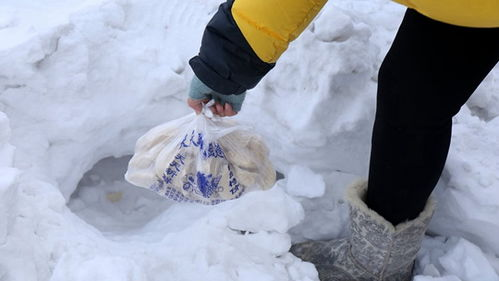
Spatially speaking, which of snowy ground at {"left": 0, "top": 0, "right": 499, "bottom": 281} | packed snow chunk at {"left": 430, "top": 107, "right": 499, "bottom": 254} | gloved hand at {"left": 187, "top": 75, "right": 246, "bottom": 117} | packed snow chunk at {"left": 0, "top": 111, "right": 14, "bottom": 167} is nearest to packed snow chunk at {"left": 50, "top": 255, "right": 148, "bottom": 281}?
snowy ground at {"left": 0, "top": 0, "right": 499, "bottom": 281}

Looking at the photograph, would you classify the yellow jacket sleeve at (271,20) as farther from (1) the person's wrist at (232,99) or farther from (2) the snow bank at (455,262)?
(2) the snow bank at (455,262)

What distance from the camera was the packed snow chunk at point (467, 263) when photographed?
4.44 feet

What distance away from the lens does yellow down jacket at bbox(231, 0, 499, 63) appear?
2.70 feet

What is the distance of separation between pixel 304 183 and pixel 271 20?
0.67 meters

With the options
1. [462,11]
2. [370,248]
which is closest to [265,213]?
[370,248]

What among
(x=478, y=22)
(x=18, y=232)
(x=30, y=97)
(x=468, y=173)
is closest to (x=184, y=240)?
(x=18, y=232)

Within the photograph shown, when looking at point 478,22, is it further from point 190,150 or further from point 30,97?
point 30,97

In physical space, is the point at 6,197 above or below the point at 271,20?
below

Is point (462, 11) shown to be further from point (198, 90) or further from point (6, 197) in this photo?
point (6, 197)

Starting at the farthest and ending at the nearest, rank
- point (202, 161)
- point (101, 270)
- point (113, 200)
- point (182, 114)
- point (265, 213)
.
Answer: point (113, 200) < point (182, 114) < point (265, 213) < point (202, 161) < point (101, 270)

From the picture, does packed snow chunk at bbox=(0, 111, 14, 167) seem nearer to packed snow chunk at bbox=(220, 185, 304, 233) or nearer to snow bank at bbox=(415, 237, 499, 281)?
packed snow chunk at bbox=(220, 185, 304, 233)

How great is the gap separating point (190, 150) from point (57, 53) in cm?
50

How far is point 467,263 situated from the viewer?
1368mm

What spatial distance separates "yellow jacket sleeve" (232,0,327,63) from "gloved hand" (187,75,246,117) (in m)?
0.19
